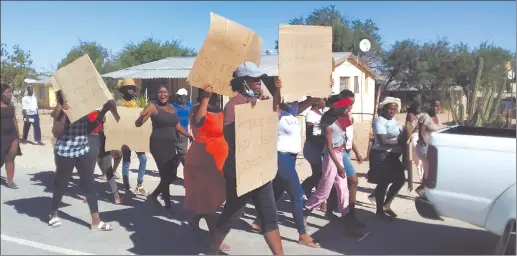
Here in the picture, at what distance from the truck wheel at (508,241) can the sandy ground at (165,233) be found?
0.79 metres

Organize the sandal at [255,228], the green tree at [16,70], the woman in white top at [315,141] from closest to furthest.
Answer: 1. the green tree at [16,70]
2. the sandal at [255,228]
3. the woman in white top at [315,141]

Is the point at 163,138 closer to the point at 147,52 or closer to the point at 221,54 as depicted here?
the point at 221,54

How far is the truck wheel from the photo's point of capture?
380cm

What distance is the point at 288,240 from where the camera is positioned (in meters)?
5.07

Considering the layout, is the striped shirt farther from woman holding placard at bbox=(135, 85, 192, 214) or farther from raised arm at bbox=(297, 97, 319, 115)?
raised arm at bbox=(297, 97, 319, 115)

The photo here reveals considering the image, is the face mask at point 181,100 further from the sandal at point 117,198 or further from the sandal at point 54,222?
the sandal at point 54,222

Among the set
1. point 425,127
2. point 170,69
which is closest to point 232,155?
point 425,127

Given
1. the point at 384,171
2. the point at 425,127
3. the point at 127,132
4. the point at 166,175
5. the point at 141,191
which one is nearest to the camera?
the point at 384,171

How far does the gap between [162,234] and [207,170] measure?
0.94 metres

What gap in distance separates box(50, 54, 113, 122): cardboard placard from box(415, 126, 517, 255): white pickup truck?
8.96ft

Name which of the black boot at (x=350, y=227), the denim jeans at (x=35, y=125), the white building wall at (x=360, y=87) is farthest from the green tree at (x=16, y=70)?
the white building wall at (x=360, y=87)

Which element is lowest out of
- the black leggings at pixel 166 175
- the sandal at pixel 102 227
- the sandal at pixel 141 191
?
the sandal at pixel 141 191

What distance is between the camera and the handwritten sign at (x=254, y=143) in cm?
359

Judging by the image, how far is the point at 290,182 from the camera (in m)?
4.79
